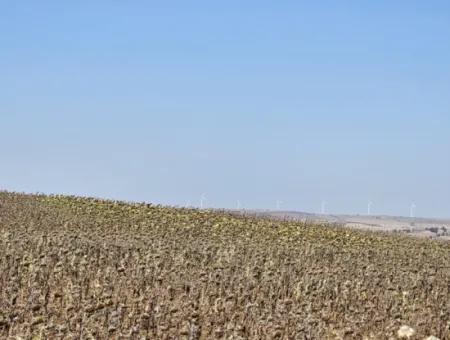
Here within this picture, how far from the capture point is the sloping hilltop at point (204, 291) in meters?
13.1

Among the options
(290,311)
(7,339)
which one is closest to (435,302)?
(290,311)

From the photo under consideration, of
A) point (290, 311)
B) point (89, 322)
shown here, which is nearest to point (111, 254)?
point (290, 311)

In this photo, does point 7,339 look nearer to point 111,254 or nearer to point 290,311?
point 290,311

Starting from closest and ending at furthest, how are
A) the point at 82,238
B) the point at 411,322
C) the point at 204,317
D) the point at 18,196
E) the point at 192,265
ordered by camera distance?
the point at 204,317 < the point at 411,322 < the point at 192,265 < the point at 82,238 < the point at 18,196

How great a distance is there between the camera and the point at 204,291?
1634cm

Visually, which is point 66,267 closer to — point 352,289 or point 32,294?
point 32,294

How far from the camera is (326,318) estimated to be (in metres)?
15.2

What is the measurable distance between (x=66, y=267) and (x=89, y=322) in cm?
563

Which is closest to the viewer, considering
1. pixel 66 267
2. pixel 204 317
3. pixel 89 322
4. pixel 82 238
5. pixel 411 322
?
pixel 89 322

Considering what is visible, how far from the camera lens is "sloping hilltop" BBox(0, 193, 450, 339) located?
13070 millimetres

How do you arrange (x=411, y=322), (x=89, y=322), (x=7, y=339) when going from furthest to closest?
1. (x=411, y=322)
2. (x=89, y=322)
3. (x=7, y=339)

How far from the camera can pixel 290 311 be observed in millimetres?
14953

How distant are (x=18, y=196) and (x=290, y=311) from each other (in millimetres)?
33445

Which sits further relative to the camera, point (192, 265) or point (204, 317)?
point (192, 265)
